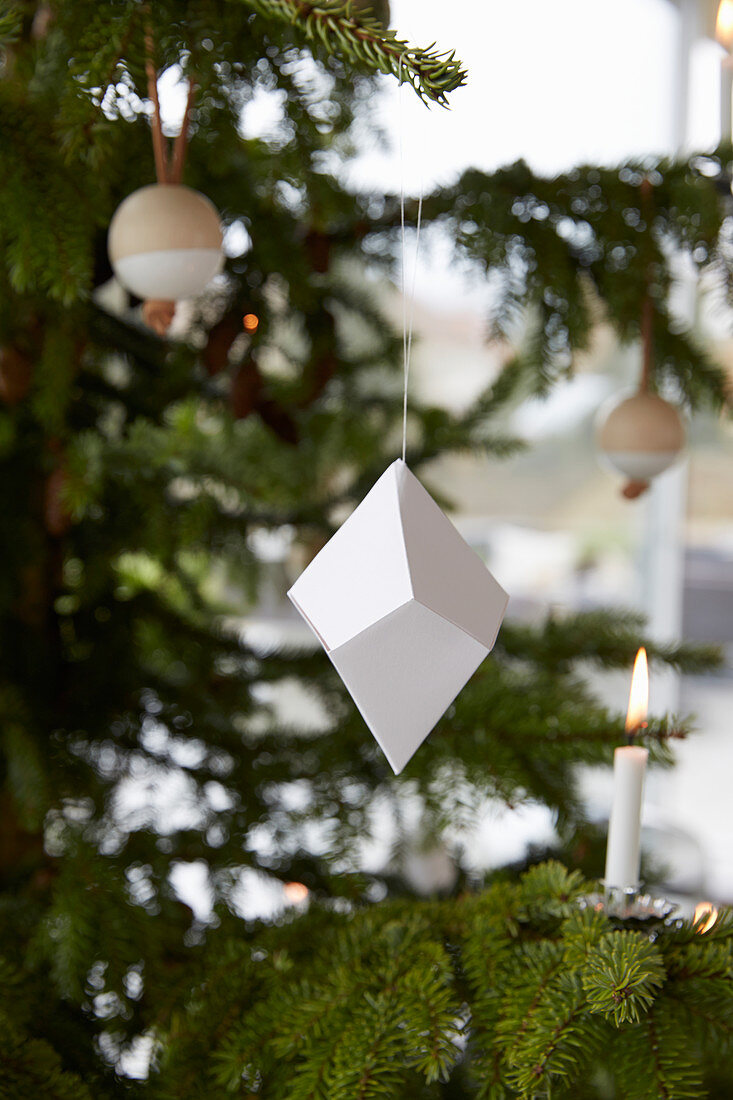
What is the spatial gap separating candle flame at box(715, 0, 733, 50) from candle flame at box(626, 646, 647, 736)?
33 centimetres

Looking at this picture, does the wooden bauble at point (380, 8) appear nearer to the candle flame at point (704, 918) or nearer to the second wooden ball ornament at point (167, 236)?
the second wooden ball ornament at point (167, 236)

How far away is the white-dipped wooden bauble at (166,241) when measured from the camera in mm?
403

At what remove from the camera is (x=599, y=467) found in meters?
1.92

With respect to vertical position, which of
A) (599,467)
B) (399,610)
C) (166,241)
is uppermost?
(166,241)

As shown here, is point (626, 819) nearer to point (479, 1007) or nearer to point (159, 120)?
point (479, 1007)

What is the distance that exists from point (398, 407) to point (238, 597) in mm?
868

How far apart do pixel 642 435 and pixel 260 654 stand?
311mm

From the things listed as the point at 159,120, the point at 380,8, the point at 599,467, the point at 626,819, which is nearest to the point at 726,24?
Result: the point at 380,8

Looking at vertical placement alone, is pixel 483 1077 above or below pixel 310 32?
below

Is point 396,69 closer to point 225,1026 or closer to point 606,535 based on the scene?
point 225,1026

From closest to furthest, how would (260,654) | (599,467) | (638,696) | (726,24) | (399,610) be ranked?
(399,610), (638,696), (726,24), (260,654), (599,467)

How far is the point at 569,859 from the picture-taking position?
0.60 meters

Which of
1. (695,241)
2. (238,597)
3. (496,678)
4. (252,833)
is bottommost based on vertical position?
(238,597)

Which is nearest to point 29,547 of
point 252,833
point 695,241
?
point 252,833
